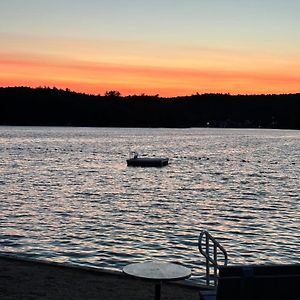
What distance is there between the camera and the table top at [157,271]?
21.5ft

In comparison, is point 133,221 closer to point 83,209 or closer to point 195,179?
point 83,209

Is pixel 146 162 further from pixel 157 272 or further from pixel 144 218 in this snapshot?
pixel 157 272

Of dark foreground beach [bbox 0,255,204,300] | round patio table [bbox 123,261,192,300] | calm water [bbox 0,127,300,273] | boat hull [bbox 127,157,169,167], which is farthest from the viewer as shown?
boat hull [bbox 127,157,169,167]

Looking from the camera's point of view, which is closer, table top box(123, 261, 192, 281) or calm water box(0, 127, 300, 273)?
table top box(123, 261, 192, 281)

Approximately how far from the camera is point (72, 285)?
30.5 ft

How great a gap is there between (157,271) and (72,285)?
2992 mm

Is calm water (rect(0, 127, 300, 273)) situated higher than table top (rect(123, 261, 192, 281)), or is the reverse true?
table top (rect(123, 261, 192, 281))

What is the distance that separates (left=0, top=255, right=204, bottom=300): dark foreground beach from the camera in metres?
8.77

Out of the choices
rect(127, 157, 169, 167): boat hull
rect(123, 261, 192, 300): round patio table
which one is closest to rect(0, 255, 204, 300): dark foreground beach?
rect(123, 261, 192, 300): round patio table

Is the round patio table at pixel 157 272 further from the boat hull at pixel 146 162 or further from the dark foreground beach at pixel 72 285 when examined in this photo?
the boat hull at pixel 146 162

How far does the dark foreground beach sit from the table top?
6.11 feet

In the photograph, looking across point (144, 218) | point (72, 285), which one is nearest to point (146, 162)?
point (144, 218)

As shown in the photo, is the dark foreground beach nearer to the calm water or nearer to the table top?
the table top

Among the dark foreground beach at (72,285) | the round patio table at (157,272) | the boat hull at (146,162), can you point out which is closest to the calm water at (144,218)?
the dark foreground beach at (72,285)
